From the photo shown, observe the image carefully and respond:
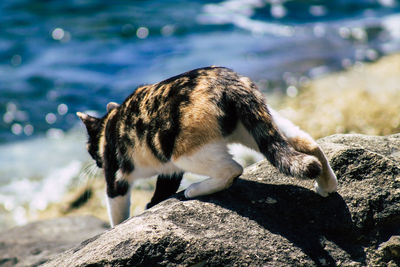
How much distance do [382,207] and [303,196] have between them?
0.55 metres

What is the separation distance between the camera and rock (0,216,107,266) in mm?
5453

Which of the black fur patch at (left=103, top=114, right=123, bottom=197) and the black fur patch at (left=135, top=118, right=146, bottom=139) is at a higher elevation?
the black fur patch at (left=135, top=118, right=146, bottom=139)

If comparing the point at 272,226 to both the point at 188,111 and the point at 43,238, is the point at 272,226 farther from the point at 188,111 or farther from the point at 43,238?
the point at 43,238

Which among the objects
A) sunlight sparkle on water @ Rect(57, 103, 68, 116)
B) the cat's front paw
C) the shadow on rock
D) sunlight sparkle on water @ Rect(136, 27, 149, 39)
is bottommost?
sunlight sparkle on water @ Rect(57, 103, 68, 116)

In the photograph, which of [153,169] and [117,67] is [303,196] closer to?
[153,169]

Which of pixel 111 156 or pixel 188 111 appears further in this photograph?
pixel 111 156

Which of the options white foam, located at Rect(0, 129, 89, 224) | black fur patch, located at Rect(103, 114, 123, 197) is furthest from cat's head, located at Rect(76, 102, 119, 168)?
white foam, located at Rect(0, 129, 89, 224)

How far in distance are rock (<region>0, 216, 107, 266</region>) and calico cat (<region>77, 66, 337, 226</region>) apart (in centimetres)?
183

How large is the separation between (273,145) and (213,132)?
0.43 m

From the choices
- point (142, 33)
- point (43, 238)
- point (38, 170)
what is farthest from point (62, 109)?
point (43, 238)

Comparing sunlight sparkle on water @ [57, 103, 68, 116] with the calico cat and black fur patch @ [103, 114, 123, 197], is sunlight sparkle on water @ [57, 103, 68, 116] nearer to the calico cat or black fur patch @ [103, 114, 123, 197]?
black fur patch @ [103, 114, 123, 197]

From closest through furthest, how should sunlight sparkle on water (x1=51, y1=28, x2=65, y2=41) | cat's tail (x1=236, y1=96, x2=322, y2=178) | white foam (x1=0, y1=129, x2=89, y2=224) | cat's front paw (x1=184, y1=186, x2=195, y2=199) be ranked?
cat's tail (x1=236, y1=96, x2=322, y2=178) < cat's front paw (x1=184, y1=186, x2=195, y2=199) < white foam (x1=0, y1=129, x2=89, y2=224) < sunlight sparkle on water (x1=51, y1=28, x2=65, y2=41)

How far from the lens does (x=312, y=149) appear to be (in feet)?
12.3

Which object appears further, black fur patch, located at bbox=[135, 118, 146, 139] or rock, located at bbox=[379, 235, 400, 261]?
black fur patch, located at bbox=[135, 118, 146, 139]
